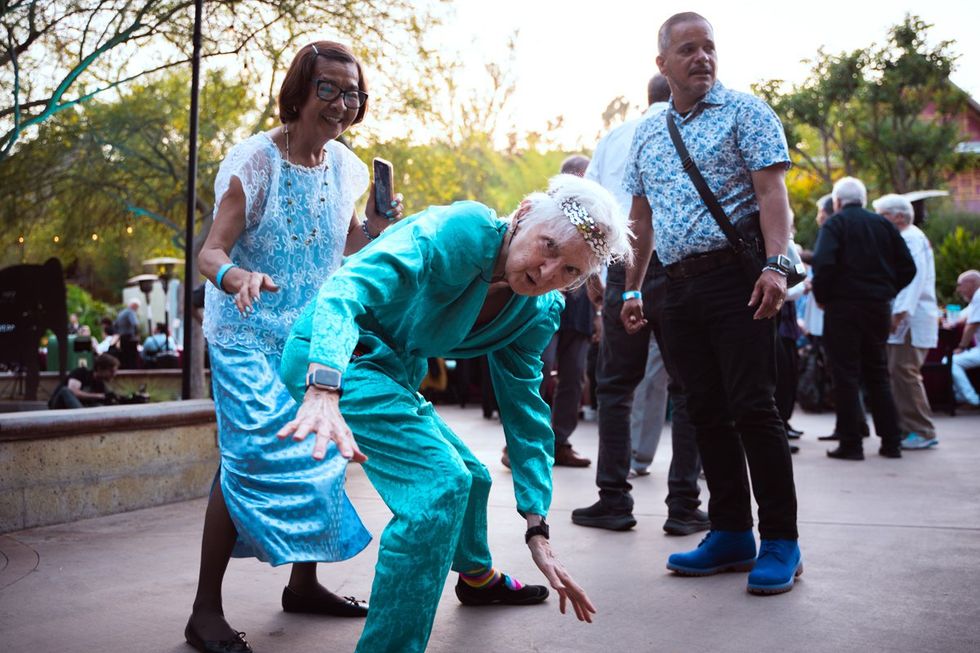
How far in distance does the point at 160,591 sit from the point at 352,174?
5.64 ft

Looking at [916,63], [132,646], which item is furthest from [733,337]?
[916,63]

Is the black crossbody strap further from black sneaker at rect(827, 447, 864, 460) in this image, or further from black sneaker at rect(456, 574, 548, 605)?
black sneaker at rect(827, 447, 864, 460)

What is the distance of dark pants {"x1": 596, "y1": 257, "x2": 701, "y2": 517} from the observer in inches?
189

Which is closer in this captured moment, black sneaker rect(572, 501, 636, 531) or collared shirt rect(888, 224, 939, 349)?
black sneaker rect(572, 501, 636, 531)

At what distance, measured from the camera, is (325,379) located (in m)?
2.02

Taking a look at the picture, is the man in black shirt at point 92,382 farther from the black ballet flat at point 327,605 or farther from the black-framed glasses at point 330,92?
the black-framed glasses at point 330,92

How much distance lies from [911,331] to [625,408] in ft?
14.9

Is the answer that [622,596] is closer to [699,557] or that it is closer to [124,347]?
[699,557]

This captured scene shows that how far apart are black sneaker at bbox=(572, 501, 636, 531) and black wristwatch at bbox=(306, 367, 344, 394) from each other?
9.75ft

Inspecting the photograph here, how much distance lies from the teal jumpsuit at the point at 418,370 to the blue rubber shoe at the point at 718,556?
1.18 metres

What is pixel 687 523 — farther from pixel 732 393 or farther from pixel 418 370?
pixel 418 370

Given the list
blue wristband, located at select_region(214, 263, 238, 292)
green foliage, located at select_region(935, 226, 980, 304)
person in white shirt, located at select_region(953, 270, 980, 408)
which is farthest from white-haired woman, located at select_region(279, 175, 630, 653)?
green foliage, located at select_region(935, 226, 980, 304)

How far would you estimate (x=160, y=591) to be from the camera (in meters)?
3.74

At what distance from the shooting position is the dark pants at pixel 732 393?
12.3 feet
